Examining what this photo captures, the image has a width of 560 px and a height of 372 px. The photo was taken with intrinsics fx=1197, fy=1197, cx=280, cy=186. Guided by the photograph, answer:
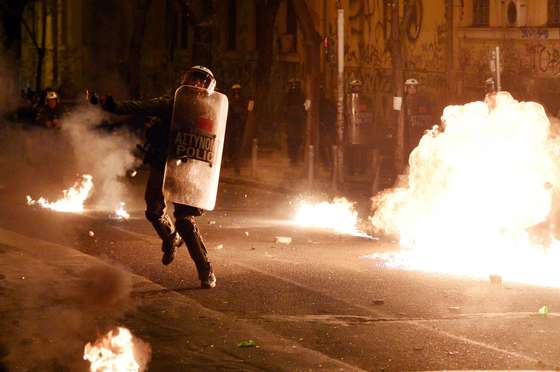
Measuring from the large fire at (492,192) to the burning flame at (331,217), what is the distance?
89.5 inches

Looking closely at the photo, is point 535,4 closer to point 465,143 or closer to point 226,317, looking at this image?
point 465,143

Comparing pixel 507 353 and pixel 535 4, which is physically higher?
pixel 535 4

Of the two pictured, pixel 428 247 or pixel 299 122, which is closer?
pixel 428 247

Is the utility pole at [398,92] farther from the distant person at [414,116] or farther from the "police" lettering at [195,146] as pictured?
the "police" lettering at [195,146]

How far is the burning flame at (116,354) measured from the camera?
7.09 metres

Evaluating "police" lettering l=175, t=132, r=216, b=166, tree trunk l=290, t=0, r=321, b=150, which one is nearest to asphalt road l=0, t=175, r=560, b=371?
"police" lettering l=175, t=132, r=216, b=166

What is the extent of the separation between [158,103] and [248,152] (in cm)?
1634

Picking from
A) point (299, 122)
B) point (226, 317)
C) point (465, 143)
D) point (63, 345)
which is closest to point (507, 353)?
point (226, 317)

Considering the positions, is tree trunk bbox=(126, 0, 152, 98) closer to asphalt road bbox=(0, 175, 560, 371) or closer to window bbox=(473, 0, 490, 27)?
window bbox=(473, 0, 490, 27)

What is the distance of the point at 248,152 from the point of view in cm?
2659

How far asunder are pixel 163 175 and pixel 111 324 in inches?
80.0

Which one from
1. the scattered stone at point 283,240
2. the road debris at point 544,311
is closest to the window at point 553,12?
the scattered stone at point 283,240

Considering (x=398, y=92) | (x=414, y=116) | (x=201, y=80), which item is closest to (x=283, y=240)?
(x=201, y=80)

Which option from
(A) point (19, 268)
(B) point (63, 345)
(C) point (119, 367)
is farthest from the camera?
(A) point (19, 268)
